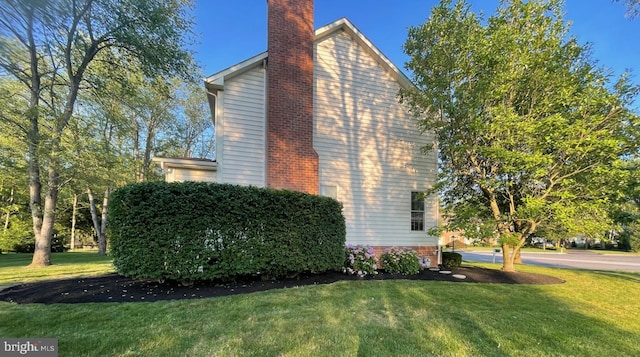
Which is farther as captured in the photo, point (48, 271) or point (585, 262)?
point (585, 262)

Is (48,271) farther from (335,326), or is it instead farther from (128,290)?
(335,326)

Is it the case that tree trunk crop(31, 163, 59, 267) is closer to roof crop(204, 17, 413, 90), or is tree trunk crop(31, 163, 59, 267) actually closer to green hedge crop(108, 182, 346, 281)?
roof crop(204, 17, 413, 90)

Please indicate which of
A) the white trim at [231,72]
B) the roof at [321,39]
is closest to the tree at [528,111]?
the roof at [321,39]

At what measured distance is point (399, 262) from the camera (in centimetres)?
919

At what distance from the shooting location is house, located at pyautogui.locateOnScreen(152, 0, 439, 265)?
8.84 meters

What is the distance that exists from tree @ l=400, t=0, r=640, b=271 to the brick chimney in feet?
12.0

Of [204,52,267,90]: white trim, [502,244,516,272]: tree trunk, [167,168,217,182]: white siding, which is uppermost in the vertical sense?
[204,52,267,90]: white trim

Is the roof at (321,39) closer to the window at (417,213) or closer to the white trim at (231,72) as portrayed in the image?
the white trim at (231,72)

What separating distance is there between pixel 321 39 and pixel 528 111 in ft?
22.0

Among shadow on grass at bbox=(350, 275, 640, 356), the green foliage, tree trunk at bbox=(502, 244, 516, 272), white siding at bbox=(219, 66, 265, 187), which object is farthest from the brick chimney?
the green foliage

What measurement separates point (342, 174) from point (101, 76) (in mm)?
10806

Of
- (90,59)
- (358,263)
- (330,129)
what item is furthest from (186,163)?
(90,59)

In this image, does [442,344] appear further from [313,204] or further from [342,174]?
[342,174]

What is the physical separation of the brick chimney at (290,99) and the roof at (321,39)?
585mm
